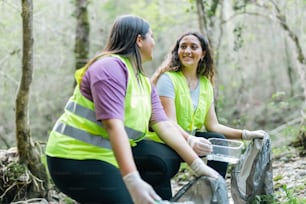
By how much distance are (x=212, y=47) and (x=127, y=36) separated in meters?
3.62

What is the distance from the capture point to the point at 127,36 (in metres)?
2.32

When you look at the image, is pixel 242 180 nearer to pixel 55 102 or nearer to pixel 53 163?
pixel 53 163

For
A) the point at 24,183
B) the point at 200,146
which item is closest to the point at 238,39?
the point at 24,183

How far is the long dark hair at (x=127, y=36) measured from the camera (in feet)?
7.58

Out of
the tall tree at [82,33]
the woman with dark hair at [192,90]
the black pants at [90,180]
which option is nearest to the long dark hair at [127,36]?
the black pants at [90,180]

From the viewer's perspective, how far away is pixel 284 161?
5.08 m

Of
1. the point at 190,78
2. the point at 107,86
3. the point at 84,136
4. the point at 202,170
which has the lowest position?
the point at 202,170

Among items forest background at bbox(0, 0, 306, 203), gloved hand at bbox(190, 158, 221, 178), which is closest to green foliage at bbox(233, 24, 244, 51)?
forest background at bbox(0, 0, 306, 203)

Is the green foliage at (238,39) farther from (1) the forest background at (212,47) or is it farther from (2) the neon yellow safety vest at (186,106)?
(2) the neon yellow safety vest at (186,106)

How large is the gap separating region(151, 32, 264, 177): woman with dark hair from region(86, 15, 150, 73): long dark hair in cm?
78

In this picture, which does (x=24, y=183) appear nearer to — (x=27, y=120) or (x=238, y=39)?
(x=27, y=120)

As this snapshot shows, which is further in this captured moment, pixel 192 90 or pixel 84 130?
pixel 192 90

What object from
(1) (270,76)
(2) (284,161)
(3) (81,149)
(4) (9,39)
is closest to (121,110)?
(3) (81,149)

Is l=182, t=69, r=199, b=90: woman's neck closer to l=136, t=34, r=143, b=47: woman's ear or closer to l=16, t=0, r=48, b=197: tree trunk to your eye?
A: l=136, t=34, r=143, b=47: woman's ear
